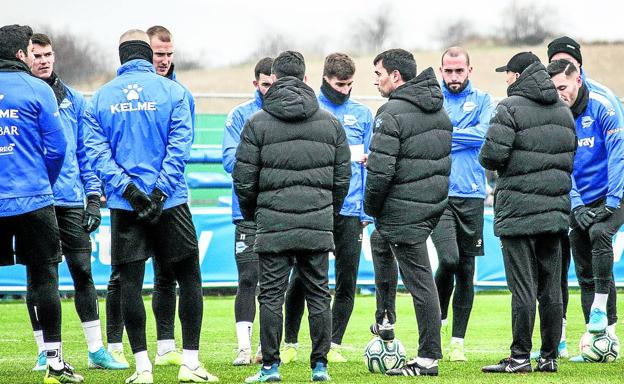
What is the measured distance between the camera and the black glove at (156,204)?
764cm

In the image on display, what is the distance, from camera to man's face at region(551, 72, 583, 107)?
9086 mm

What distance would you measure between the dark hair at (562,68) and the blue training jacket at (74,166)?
145 inches

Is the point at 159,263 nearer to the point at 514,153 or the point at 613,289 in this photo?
the point at 514,153

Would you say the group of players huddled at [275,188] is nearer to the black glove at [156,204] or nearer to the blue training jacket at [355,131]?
the black glove at [156,204]

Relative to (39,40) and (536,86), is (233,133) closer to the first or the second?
(39,40)

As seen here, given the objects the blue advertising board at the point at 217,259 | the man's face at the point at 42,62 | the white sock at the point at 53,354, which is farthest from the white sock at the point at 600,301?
the blue advertising board at the point at 217,259

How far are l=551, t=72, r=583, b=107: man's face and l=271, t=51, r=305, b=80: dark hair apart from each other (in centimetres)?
223

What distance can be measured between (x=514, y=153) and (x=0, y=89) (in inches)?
142

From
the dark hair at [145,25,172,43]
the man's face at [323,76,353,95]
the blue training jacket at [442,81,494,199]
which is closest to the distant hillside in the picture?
the blue training jacket at [442,81,494,199]

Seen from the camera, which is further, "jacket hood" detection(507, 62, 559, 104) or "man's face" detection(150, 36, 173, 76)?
"man's face" detection(150, 36, 173, 76)

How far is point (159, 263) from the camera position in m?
8.45

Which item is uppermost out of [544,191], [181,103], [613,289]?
[181,103]

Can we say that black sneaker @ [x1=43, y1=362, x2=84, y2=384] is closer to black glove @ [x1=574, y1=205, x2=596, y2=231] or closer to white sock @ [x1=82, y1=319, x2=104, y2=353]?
white sock @ [x1=82, y1=319, x2=104, y2=353]

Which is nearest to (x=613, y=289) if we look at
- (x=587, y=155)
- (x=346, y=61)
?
(x=587, y=155)
